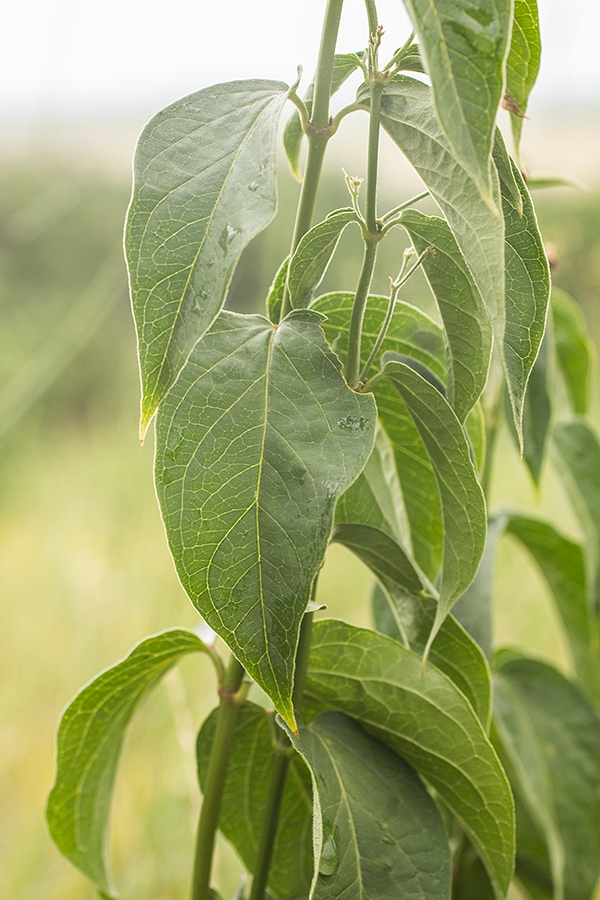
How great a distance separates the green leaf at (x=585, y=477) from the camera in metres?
0.40

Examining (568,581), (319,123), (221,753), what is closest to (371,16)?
(319,123)

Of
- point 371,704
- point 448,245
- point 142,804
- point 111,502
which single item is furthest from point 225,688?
point 111,502

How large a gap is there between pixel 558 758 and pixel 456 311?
0.31 meters

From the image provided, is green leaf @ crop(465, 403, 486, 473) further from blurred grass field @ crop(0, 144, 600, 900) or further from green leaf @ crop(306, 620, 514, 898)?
blurred grass field @ crop(0, 144, 600, 900)

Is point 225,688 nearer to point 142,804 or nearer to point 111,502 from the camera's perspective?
point 142,804

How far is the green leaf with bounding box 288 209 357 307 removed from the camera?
0.68ft

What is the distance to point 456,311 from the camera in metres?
0.22

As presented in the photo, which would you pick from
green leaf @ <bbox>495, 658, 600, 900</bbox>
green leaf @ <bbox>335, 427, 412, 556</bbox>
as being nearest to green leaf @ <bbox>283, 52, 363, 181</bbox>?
green leaf @ <bbox>335, 427, 412, 556</bbox>

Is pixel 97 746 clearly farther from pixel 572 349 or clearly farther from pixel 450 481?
pixel 572 349

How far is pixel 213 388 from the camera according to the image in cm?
20

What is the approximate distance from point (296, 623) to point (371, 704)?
0.11 meters

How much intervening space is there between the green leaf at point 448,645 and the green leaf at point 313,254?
0.11 m

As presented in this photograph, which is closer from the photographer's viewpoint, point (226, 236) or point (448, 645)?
point (226, 236)

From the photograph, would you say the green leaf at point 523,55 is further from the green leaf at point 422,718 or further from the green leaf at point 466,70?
the green leaf at point 422,718
